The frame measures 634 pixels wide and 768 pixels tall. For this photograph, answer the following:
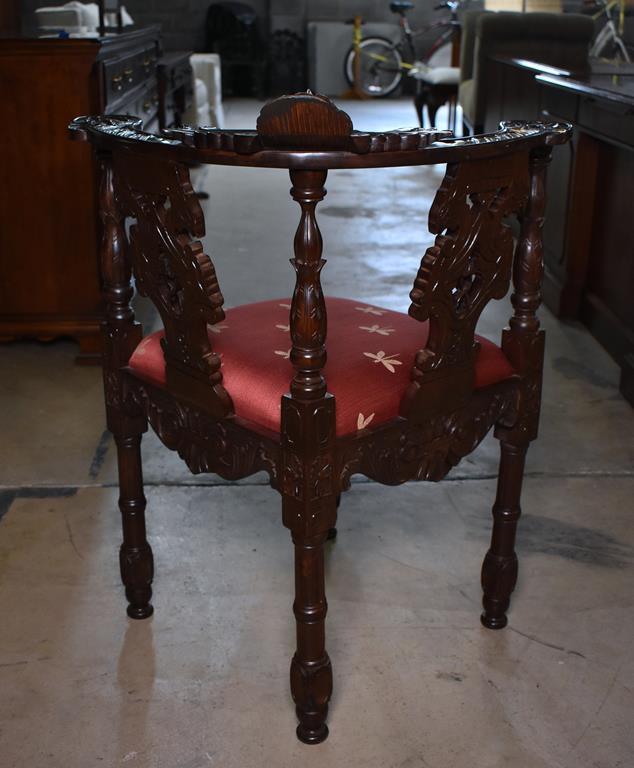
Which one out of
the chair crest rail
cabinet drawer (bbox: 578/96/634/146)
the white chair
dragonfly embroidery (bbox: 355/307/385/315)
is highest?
the chair crest rail

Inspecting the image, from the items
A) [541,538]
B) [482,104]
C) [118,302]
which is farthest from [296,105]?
[482,104]

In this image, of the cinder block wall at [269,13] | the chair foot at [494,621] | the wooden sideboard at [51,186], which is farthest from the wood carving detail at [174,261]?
the cinder block wall at [269,13]

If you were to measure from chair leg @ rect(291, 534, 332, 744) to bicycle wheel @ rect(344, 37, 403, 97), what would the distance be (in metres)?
10.4

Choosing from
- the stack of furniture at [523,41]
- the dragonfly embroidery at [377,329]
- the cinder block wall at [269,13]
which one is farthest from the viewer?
the cinder block wall at [269,13]

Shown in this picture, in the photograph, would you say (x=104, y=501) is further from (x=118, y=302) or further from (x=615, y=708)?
(x=615, y=708)

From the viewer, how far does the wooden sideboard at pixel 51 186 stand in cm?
299

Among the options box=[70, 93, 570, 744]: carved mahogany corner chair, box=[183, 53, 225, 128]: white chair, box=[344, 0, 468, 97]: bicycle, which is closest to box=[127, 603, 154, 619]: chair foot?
box=[70, 93, 570, 744]: carved mahogany corner chair

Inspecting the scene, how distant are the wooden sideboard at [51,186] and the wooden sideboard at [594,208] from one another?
159 centimetres

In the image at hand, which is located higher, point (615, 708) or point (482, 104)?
point (482, 104)

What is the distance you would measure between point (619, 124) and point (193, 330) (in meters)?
2.09

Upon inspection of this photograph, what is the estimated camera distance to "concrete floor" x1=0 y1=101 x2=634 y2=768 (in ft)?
5.09

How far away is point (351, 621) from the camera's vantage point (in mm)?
1858

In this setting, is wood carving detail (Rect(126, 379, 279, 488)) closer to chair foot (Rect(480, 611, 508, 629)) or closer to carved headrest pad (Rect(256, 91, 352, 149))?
carved headrest pad (Rect(256, 91, 352, 149))

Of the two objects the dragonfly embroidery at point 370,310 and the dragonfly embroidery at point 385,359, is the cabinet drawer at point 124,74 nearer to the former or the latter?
the dragonfly embroidery at point 370,310
